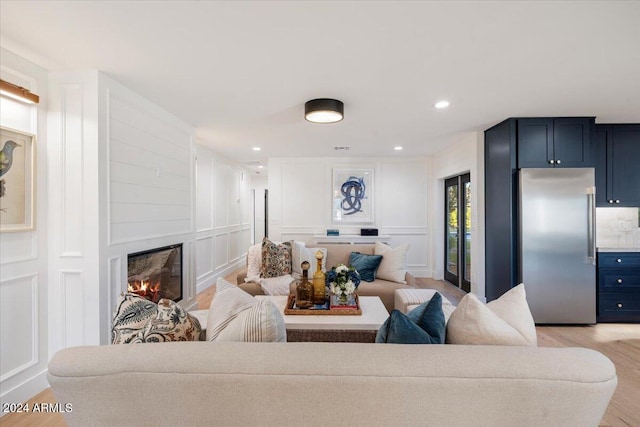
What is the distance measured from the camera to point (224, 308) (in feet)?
4.75

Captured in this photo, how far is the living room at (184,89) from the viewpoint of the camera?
1.71 m

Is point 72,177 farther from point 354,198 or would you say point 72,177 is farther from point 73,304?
point 354,198

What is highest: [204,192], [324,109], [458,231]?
[324,109]

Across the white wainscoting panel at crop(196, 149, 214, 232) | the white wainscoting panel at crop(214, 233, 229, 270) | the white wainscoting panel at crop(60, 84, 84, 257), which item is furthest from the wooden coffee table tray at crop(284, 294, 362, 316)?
the white wainscoting panel at crop(214, 233, 229, 270)

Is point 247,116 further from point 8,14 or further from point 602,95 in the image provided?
point 602,95

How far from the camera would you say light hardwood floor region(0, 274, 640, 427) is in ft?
6.27

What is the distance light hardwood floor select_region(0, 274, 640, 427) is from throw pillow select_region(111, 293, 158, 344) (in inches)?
48.9

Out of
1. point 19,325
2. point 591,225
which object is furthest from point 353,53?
point 591,225

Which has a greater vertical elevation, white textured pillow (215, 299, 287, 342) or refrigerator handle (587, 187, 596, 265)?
refrigerator handle (587, 187, 596, 265)

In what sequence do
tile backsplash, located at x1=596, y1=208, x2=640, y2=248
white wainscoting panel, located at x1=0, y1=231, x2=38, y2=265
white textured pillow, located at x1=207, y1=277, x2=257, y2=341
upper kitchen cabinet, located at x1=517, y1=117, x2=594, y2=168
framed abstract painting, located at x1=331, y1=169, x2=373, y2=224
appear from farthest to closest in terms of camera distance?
framed abstract painting, located at x1=331, y1=169, x2=373, y2=224 < tile backsplash, located at x1=596, y1=208, x2=640, y2=248 < upper kitchen cabinet, located at x1=517, y1=117, x2=594, y2=168 < white wainscoting panel, located at x1=0, y1=231, x2=38, y2=265 < white textured pillow, located at x1=207, y1=277, x2=257, y2=341

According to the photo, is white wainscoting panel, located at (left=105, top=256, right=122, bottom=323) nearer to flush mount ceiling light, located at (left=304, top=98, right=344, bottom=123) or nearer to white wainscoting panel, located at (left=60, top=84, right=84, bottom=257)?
white wainscoting panel, located at (left=60, top=84, right=84, bottom=257)

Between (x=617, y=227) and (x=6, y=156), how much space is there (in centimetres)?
625

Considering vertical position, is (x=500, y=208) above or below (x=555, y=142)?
below

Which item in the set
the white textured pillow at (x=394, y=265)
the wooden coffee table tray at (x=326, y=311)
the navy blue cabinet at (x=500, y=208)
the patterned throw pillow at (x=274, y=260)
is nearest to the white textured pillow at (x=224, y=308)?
the wooden coffee table tray at (x=326, y=311)
